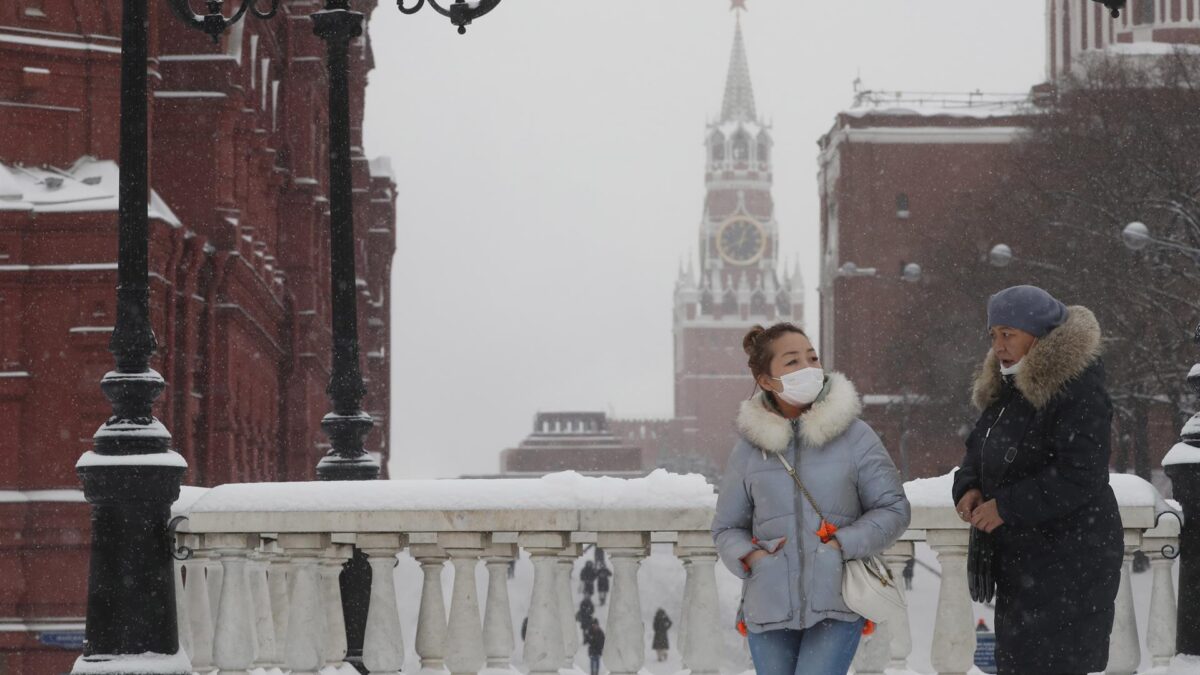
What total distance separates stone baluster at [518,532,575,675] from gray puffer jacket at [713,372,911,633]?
5.27 ft

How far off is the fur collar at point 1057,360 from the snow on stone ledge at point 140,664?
4.00 metres

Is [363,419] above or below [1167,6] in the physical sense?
below

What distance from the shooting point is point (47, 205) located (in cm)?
3002

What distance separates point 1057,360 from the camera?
7906 mm

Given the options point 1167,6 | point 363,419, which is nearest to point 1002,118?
point 1167,6

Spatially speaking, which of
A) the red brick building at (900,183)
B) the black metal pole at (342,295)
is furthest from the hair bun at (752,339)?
the red brick building at (900,183)

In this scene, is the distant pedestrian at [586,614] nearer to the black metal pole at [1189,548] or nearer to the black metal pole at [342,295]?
the black metal pole at [342,295]

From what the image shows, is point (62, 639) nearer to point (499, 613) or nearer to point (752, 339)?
point (499, 613)

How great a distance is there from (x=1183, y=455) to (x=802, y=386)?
8.40 ft

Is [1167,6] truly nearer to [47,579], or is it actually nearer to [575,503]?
[47,579]

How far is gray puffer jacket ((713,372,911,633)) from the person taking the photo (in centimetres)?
786

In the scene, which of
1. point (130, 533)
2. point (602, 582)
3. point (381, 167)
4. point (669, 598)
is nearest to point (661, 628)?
point (602, 582)

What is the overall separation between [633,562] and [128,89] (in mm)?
3491

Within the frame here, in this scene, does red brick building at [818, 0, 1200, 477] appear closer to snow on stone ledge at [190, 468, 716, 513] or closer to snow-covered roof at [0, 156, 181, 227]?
snow-covered roof at [0, 156, 181, 227]
